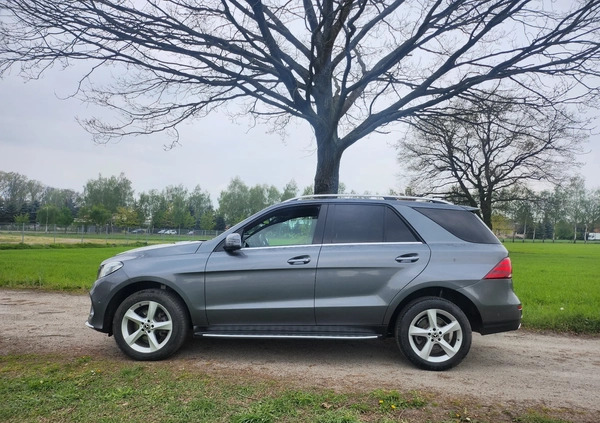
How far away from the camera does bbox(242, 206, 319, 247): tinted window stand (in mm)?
4688

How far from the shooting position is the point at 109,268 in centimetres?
464

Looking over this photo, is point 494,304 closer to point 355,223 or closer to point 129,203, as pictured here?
point 355,223

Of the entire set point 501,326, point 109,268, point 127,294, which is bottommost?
point 501,326

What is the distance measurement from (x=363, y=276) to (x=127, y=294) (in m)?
2.63

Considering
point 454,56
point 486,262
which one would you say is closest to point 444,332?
point 486,262

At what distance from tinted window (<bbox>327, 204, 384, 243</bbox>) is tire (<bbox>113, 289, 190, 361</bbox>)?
1.87m

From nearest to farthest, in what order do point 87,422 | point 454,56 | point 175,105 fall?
point 87,422, point 454,56, point 175,105

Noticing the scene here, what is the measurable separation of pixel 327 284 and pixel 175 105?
6.60m

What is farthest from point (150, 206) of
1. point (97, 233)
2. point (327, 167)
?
point (327, 167)

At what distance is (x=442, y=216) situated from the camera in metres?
4.73

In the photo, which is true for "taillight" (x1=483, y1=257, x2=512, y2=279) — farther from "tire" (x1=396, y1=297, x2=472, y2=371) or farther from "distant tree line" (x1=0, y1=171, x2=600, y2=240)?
"distant tree line" (x1=0, y1=171, x2=600, y2=240)

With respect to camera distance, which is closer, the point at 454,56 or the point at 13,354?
the point at 13,354

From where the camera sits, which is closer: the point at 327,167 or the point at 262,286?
the point at 262,286

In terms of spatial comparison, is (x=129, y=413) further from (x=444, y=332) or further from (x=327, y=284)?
(x=444, y=332)
